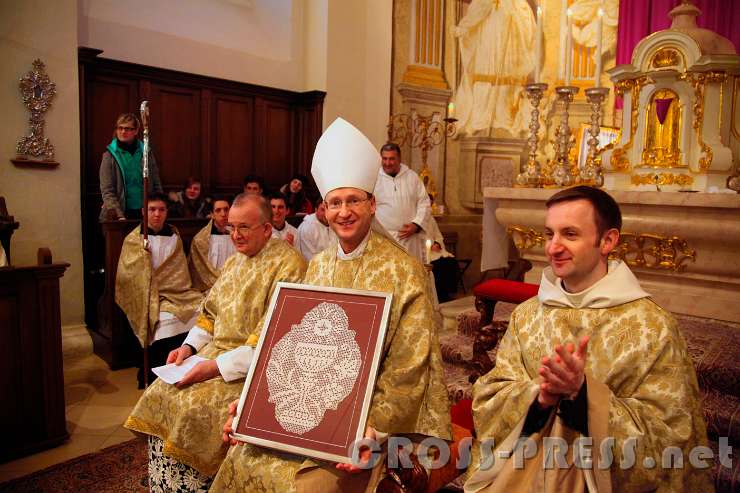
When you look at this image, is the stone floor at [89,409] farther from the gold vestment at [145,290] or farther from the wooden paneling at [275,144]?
the wooden paneling at [275,144]

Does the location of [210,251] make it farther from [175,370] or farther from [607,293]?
[607,293]

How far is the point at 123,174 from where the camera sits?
5902 mm

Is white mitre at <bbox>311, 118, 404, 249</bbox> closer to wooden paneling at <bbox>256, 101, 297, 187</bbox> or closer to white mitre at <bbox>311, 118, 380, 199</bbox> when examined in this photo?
white mitre at <bbox>311, 118, 380, 199</bbox>

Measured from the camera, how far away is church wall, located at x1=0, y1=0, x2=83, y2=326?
5465mm

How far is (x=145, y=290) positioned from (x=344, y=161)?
10.6ft

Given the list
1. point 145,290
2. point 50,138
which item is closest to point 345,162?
point 145,290

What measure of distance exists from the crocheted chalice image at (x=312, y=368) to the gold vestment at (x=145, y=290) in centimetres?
307

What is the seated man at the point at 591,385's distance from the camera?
169 centimetres

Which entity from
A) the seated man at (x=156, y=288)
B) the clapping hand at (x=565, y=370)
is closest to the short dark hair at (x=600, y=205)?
the clapping hand at (x=565, y=370)

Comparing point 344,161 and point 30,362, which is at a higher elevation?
point 344,161

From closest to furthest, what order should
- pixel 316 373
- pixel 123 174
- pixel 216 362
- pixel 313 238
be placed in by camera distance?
pixel 316 373 → pixel 216 362 → pixel 123 174 → pixel 313 238

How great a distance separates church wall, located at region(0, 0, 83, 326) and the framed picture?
14.4 feet

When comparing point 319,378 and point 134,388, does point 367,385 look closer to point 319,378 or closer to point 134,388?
point 319,378

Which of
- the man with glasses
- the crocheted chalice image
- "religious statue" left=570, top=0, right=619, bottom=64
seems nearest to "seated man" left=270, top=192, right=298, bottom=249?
the man with glasses
